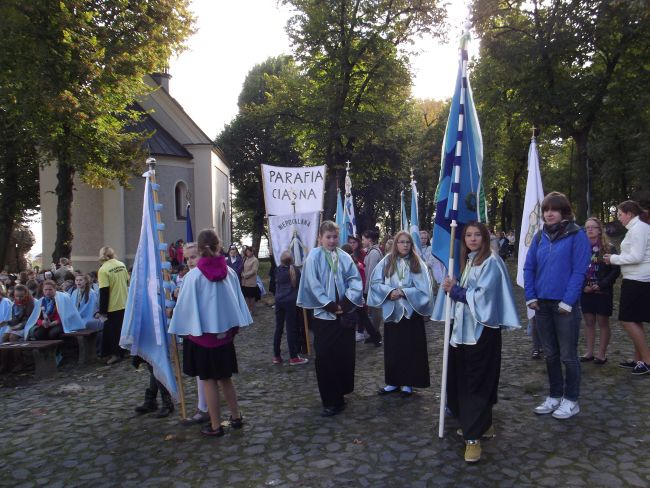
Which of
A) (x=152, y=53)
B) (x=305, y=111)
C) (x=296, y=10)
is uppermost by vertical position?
(x=296, y=10)

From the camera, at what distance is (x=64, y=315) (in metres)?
9.48

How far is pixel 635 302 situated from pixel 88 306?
882 centimetres

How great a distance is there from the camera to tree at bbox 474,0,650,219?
17953 mm

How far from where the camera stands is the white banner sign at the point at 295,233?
998cm

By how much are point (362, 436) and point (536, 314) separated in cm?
199

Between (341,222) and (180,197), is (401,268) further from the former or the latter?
(180,197)

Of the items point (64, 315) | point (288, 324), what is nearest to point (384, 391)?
point (288, 324)

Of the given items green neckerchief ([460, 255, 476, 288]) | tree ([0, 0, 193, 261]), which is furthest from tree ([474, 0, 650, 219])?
green neckerchief ([460, 255, 476, 288])

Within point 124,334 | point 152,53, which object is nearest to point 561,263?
point 124,334

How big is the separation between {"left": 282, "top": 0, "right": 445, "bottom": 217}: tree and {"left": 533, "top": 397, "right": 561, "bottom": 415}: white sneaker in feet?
57.1

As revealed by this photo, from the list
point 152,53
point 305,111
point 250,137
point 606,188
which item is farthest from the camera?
point 250,137

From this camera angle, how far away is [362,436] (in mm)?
4988

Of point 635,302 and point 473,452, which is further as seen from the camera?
point 635,302

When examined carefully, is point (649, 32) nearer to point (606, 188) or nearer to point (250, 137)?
point (606, 188)
